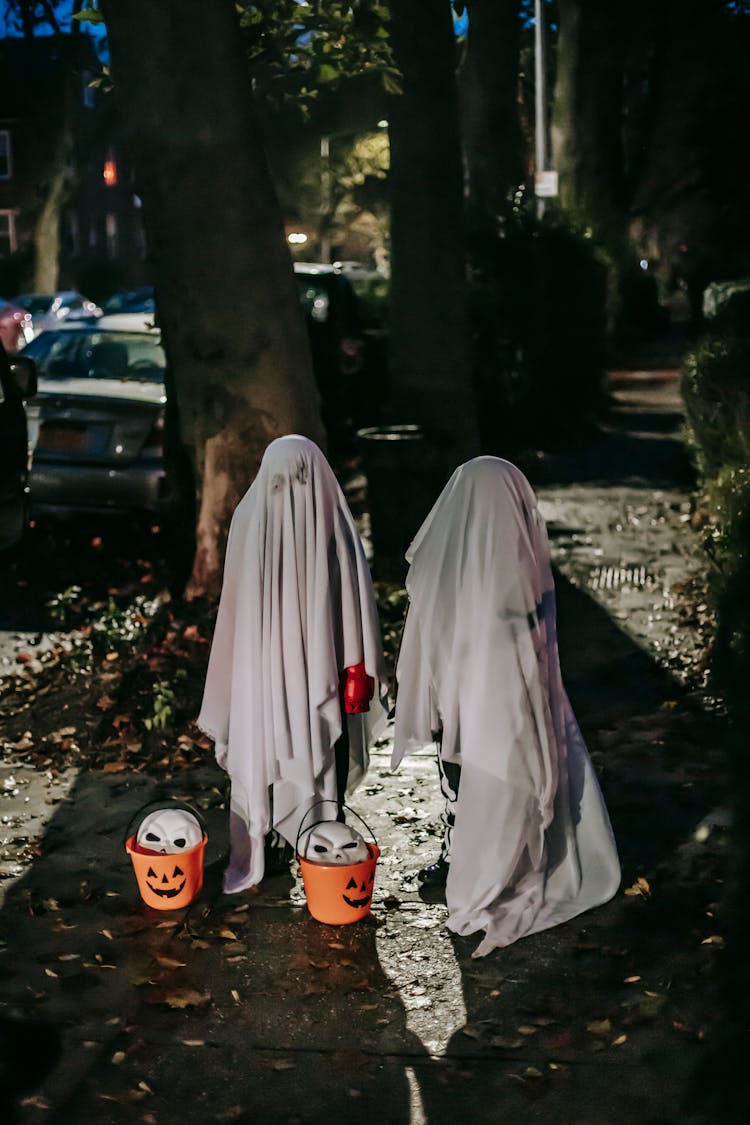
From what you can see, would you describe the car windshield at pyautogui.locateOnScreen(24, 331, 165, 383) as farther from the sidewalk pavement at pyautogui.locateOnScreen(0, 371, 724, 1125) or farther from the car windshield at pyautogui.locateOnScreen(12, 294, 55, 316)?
the car windshield at pyautogui.locateOnScreen(12, 294, 55, 316)

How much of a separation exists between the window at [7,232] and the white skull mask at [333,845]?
61.7m

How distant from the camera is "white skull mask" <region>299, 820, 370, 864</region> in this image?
5660mm

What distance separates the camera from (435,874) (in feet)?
20.5

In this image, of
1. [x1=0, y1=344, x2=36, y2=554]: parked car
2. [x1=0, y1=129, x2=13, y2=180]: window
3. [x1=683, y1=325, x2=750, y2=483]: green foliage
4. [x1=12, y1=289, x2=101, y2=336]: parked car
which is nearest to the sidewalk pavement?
[x1=683, y1=325, x2=750, y2=483]: green foliage

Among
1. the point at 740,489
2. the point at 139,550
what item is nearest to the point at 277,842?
the point at 740,489

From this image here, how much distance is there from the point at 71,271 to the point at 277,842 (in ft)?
211

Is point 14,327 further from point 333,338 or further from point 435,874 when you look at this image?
point 435,874

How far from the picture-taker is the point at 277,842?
20.9 feet

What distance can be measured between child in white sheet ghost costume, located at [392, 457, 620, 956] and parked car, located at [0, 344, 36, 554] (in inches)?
223

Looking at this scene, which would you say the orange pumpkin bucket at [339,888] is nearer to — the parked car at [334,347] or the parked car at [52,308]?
the parked car at [334,347]

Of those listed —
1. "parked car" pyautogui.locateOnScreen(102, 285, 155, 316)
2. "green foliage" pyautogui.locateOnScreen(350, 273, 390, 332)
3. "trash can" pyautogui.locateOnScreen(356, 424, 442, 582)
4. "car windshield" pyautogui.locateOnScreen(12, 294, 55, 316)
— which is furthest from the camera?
"parked car" pyautogui.locateOnScreen(102, 285, 155, 316)

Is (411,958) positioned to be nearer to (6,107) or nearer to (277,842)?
(277,842)

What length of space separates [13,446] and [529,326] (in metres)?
9.70

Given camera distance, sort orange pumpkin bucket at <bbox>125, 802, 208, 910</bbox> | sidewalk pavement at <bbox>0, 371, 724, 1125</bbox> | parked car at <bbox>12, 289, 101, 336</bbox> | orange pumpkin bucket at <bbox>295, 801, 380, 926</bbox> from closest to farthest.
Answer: sidewalk pavement at <bbox>0, 371, 724, 1125</bbox> → orange pumpkin bucket at <bbox>295, 801, 380, 926</bbox> → orange pumpkin bucket at <bbox>125, 802, 208, 910</bbox> → parked car at <bbox>12, 289, 101, 336</bbox>
